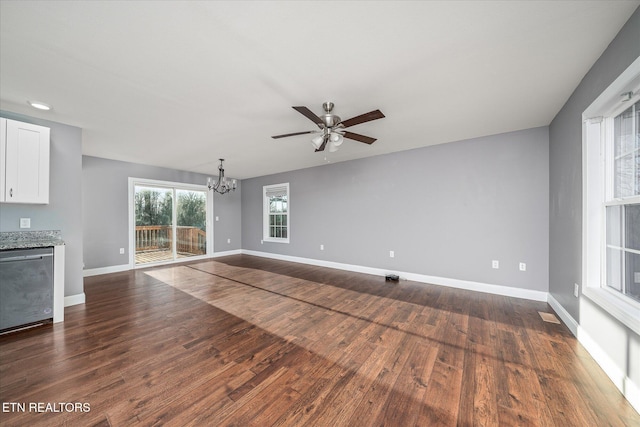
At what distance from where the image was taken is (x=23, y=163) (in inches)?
104

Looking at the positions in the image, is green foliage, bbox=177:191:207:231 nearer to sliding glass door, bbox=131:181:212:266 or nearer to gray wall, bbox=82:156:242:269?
sliding glass door, bbox=131:181:212:266

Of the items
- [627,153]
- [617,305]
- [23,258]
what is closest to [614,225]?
[627,153]

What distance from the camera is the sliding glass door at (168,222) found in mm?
5492

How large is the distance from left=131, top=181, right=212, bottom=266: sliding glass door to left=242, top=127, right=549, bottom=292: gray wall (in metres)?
3.13

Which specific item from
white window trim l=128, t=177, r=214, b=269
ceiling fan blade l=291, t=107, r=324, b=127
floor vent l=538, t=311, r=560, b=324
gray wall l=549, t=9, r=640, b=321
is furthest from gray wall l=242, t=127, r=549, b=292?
white window trim l=128, t=177, r=214, b=269

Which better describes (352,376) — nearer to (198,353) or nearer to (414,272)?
(198,353)

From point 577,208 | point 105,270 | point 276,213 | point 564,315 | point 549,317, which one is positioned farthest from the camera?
point 276,213

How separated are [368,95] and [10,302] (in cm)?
431

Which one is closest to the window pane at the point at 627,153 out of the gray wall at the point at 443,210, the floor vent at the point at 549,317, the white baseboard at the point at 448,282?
the gray wall at the point at 443,210

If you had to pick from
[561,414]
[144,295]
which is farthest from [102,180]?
[561,414]

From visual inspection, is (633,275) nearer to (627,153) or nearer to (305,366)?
(627,153)

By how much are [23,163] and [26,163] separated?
0.02 meters

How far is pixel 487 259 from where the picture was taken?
11.9 feet

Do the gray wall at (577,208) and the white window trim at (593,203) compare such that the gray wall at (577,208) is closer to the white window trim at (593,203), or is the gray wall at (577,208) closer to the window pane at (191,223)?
the white window trim at (593,203)
